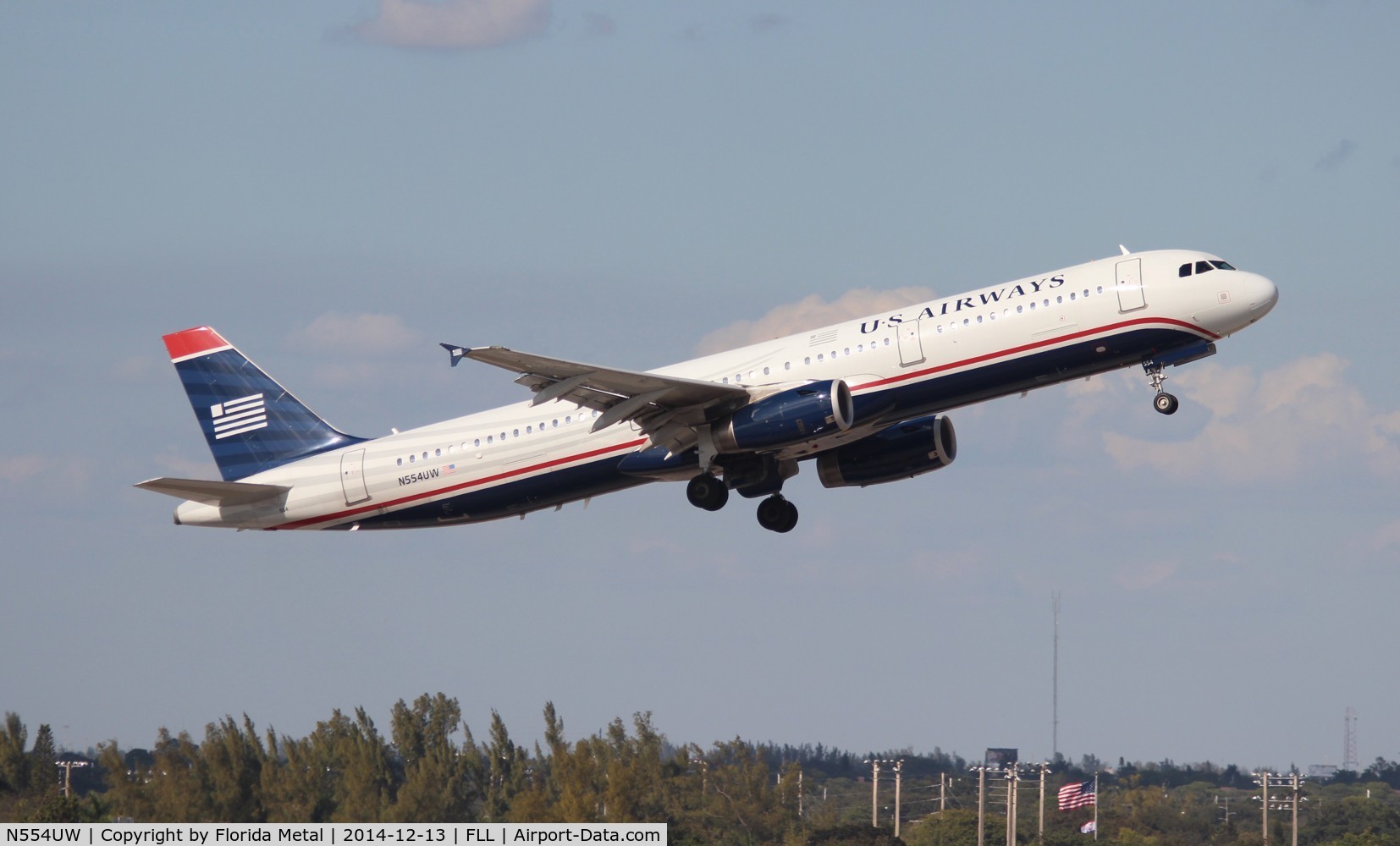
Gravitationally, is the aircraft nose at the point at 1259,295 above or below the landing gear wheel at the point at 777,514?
above

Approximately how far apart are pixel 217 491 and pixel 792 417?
17511mm

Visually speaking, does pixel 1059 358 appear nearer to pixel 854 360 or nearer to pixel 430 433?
pixel 854 360

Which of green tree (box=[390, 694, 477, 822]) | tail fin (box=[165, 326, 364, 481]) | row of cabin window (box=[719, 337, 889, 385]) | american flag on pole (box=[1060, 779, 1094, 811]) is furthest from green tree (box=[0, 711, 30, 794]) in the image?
american flag on pole (box=[1060, 779, 1094, 811])

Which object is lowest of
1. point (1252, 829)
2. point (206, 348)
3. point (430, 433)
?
point (1252, 829)

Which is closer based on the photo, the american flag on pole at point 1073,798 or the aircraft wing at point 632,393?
the aircraft wing at point 632,393

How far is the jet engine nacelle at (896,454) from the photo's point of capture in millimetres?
51688

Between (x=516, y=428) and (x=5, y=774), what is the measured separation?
43.5 meters

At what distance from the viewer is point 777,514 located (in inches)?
2078

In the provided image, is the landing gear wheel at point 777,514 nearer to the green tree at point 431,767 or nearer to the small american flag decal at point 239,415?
the small american flag decal at point 239,415

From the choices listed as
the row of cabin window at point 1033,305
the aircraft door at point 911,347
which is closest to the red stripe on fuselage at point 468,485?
the aircraft door at point 911,347

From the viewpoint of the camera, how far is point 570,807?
243ft

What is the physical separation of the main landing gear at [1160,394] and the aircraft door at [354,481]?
72.8 feet

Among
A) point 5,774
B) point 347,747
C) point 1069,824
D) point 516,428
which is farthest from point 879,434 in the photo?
point 1069,824

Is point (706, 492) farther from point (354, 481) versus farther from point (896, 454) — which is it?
point (354, 481)
